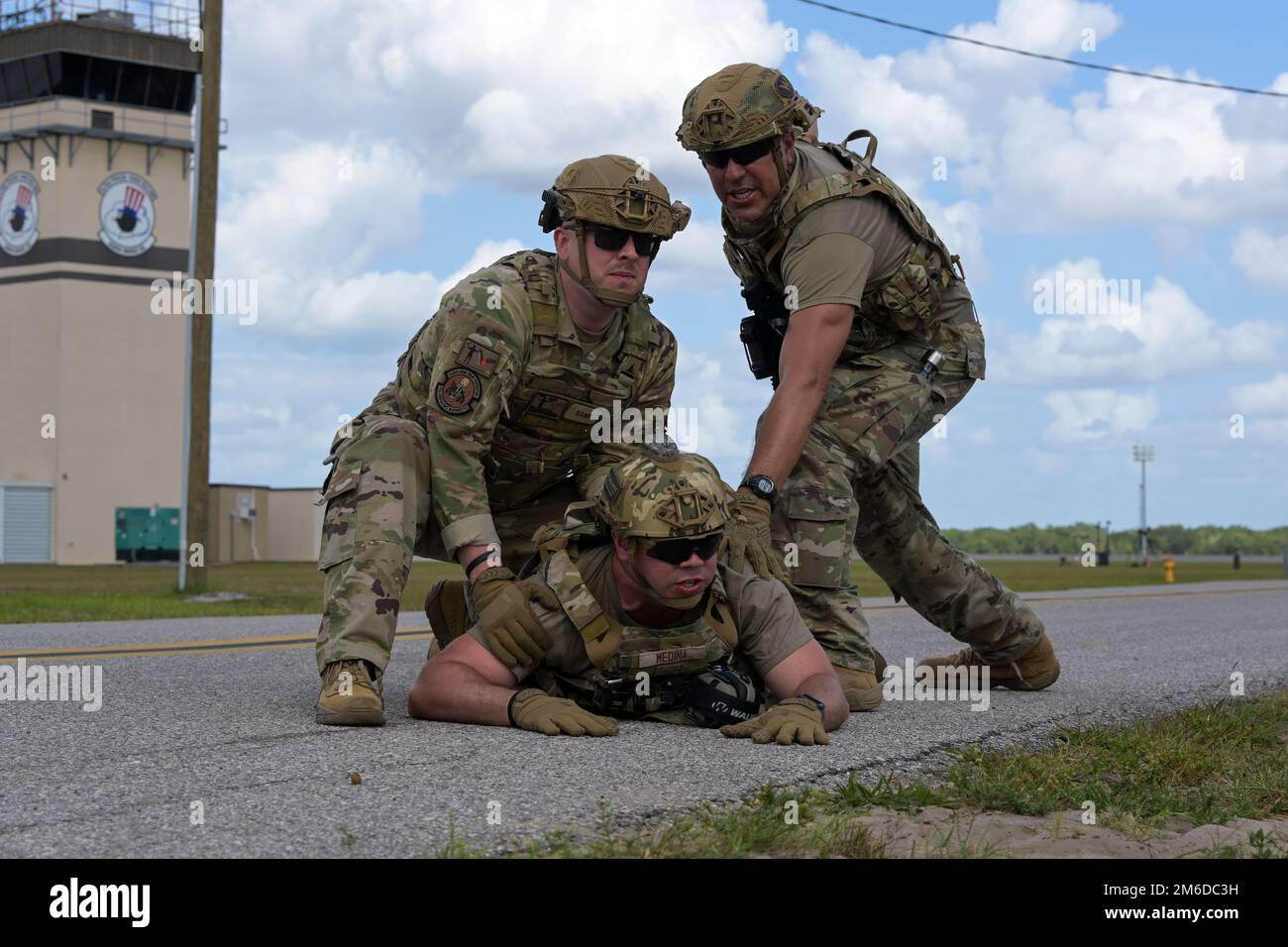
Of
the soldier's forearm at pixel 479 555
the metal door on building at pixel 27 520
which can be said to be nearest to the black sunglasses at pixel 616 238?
the soldier's forearm at pixel 479 555

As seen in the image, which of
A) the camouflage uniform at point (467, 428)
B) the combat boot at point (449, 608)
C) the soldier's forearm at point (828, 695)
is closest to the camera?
the soldier's forearm at point (828, 695)

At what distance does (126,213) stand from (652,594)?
45.3 m

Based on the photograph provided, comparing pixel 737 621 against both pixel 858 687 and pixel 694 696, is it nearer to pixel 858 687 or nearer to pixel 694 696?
pixel 694 696

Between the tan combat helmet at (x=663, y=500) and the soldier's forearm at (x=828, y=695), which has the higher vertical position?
the tan combat helmet at (x=663, y=500)

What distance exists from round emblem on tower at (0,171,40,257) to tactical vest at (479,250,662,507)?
1755 inches

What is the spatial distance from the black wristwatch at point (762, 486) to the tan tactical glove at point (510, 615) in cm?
86

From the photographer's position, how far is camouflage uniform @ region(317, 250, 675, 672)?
16.9 ft

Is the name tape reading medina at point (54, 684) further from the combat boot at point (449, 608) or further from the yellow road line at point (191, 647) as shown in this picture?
the combat boot at point (449, 608)

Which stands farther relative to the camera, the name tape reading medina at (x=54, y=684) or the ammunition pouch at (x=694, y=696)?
the name tape reading medina at (x=54, y=684)

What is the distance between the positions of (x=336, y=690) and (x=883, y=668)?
276 cm

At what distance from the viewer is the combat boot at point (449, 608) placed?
5.84 m
